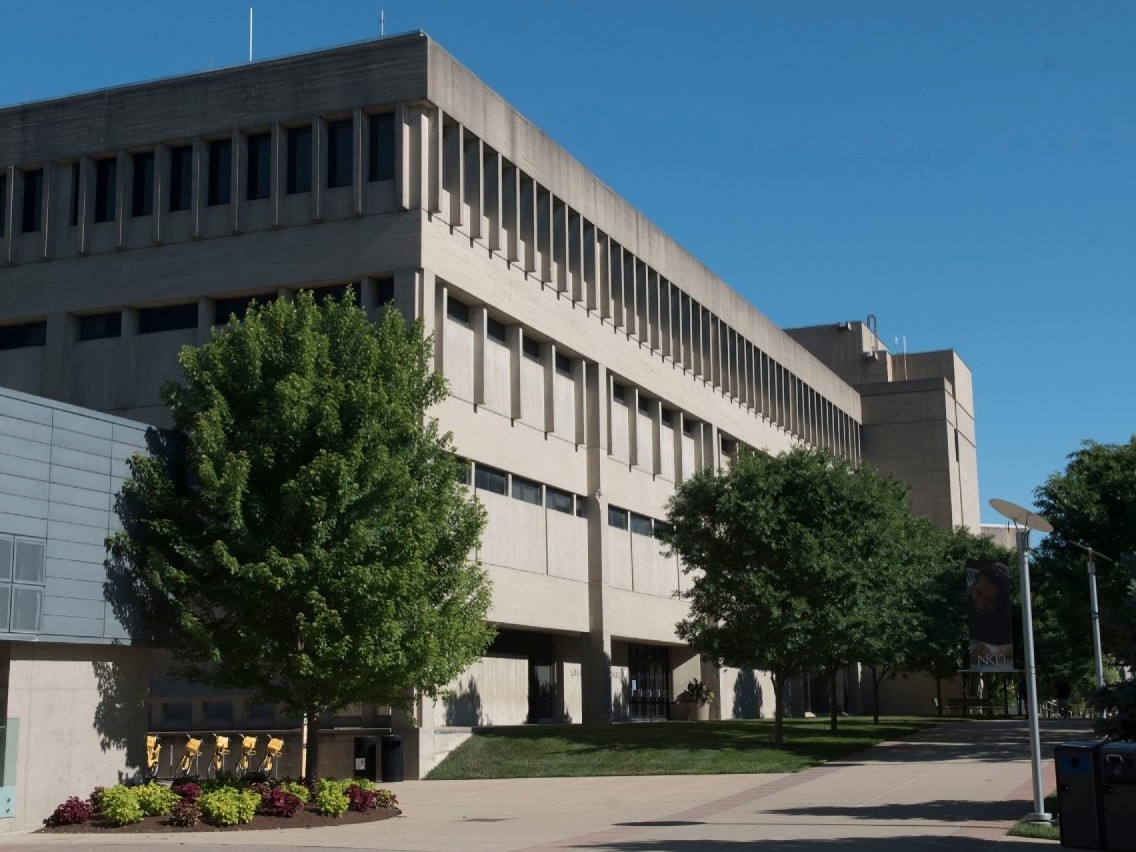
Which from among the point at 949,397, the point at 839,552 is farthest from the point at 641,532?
the point at 949,397

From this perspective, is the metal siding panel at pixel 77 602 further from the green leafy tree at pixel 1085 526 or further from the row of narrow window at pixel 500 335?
the green leafy tree at pixel 1085 526

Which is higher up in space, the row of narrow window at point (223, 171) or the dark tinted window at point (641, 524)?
the row of narrow window at point (223, 171)

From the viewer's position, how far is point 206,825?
22.6 m

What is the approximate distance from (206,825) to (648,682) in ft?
111

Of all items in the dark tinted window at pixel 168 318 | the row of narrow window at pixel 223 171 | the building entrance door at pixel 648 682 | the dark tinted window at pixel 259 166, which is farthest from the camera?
the building entrance door at pixel 648 682

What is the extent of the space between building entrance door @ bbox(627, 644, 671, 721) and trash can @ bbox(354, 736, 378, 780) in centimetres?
2010

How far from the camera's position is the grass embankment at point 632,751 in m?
34.1

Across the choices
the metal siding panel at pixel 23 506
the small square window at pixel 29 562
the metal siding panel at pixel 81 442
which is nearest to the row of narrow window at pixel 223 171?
the metal siding panel at pixel 81 442

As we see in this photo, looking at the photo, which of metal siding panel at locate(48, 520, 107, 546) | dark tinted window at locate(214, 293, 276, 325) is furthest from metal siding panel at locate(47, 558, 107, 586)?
dark tinted window at locate(214, 293, 276, 325)

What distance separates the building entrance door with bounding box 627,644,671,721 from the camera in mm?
53094

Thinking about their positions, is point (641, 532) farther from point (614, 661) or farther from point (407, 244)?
point (407, 244)

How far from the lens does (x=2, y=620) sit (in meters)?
22.5

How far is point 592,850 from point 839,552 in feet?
74.3

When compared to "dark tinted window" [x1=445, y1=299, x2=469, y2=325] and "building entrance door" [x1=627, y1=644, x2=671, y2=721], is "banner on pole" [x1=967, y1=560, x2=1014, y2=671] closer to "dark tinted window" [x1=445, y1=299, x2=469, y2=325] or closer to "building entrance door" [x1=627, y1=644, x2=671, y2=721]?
"dark tinted window" [x1=445, y1=299, x2=469, y2=325]
